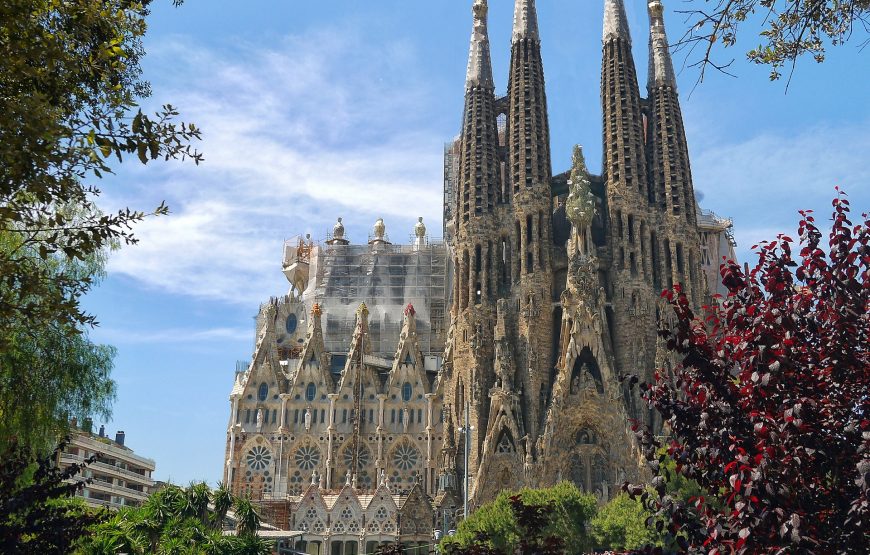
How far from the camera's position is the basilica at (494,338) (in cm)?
5134

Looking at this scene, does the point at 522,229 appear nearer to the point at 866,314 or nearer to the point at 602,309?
the point at 602,309

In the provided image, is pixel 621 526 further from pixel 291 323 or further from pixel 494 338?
pixel 291 323

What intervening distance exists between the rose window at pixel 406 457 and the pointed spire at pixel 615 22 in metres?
31.3

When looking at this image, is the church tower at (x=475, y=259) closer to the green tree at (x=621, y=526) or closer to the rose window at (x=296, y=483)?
the rose window at (x=296, y=483)

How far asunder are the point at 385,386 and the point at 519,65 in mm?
24035

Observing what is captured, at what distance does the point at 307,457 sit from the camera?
59406 millimetres

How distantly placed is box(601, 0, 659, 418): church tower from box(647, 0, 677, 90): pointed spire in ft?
5.08

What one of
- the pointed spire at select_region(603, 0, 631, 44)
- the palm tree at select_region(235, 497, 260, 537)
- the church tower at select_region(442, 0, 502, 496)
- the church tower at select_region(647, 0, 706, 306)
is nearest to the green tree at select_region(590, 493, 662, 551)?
the church tower at select_region(442, 0, 502, 496)

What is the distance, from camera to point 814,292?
9.55 meters

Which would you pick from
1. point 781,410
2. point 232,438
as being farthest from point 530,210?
point 781,410

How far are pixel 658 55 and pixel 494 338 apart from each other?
23.3 metres

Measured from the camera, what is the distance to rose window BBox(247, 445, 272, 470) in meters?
59.1

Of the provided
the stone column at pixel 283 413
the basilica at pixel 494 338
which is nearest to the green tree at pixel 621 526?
the basilica at pixel 494 338

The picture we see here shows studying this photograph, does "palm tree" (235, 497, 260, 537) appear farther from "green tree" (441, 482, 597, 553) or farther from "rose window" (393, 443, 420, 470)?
"rose window" (393, 443, 420, 470)
